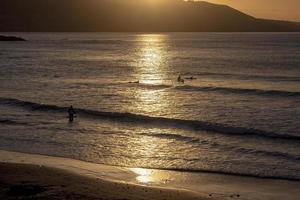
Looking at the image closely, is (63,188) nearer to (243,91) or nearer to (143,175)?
(143,175)

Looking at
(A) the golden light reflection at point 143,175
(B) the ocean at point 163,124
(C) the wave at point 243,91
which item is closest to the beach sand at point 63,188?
(A) the golden light reflection at point 143,175

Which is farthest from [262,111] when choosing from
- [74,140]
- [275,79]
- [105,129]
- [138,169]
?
[275,79]

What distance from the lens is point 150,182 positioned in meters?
19.3

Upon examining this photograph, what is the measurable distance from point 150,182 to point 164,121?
14.0 metres

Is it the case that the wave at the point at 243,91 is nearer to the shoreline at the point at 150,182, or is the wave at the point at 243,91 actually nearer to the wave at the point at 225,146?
the wave at the point at 225,146

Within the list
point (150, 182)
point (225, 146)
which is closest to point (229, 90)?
point (225, 146)

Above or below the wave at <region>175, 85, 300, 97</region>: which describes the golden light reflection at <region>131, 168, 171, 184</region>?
below

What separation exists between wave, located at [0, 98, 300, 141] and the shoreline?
27.4ft

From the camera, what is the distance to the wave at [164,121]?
94.4 ft

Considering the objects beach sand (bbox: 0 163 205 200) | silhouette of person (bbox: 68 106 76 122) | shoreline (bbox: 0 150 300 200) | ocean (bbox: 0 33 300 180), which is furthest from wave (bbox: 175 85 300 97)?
beach sand (bbox: 0 163 205 200)

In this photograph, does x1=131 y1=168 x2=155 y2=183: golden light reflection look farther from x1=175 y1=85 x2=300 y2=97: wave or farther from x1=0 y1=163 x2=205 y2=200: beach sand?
x1=175 y1=85 x2=300 y2=97: wave

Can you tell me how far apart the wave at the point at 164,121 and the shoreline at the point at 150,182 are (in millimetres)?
8336

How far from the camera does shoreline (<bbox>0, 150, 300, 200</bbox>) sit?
17141 millimetres

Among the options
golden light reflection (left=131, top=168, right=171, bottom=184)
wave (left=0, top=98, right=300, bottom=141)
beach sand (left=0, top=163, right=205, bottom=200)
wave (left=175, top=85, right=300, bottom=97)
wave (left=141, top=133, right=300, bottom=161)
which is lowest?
beach sand (left=0, top=163, right=205, bottom=200)
